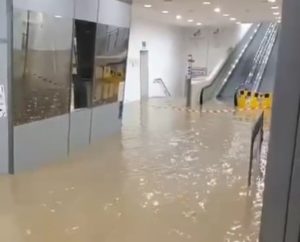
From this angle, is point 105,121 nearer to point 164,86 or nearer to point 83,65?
point 83,65

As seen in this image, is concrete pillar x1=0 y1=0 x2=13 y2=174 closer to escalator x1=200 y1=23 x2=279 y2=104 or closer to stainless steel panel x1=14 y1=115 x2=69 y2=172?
stainless steel panel x1=14 y1=115 x2=69 y2=172

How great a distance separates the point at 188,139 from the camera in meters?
8.63

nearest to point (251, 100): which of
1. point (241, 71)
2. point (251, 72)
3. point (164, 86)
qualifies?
point (251, 72)

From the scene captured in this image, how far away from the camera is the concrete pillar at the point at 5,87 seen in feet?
17.0

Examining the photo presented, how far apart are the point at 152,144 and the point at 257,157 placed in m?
2.36

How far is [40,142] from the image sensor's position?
6074 mm

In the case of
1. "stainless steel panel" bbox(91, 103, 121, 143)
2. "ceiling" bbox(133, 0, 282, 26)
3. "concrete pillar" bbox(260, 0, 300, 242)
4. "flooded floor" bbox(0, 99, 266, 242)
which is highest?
"ceiling" bbox(133, 0, 282, 26)

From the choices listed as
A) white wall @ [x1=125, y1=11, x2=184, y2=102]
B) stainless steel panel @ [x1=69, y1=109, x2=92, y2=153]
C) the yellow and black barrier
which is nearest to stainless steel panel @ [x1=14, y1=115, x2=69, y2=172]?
stainless steel panel @ [x1=69, y1=109, x2=92, y2=153]

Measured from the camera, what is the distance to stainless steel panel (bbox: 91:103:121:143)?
797 centimetres

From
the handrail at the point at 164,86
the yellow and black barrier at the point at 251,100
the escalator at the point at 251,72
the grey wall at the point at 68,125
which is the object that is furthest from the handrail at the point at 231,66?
the grey wall at the point at 68,125

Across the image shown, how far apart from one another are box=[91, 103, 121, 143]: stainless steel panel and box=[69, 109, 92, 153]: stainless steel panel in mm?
257

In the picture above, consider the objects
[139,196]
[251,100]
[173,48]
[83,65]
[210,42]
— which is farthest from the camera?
[210,42]

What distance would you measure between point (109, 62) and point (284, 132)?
7764 millimetres

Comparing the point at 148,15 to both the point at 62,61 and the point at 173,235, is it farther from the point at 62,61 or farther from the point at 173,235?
the point at 173,235
